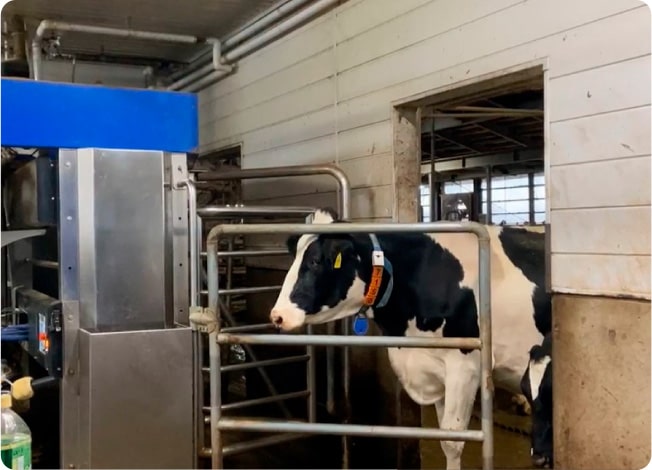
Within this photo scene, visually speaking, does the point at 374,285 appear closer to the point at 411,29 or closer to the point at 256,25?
the point at 411,29

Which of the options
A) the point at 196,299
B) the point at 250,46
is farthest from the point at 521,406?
the point at 250,46

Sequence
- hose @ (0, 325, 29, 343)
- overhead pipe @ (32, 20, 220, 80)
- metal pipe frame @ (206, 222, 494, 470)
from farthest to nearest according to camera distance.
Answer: overhead pipe @ (32, 20, 220, 80)
hose @ (0, 325, 29, 343)
metal pipe frame @ (206, 222, 494, 470)

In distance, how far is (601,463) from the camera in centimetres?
217

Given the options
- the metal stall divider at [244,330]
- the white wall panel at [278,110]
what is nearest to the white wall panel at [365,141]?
the white wall panel at [278,110]

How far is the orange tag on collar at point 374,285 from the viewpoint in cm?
239

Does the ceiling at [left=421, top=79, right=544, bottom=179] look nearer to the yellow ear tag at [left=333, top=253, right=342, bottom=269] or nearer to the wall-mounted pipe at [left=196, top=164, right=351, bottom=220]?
the wall-mounted pipe at [left=196, top=164, right=351, bottom=220]

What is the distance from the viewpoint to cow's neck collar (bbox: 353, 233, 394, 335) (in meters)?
2.37

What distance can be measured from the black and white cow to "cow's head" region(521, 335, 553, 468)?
0.17 feet

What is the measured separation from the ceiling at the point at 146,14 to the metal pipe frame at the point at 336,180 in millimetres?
1007

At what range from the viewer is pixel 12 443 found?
1.50 metres

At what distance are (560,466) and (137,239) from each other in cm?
155

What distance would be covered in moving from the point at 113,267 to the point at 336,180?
134 centimetres

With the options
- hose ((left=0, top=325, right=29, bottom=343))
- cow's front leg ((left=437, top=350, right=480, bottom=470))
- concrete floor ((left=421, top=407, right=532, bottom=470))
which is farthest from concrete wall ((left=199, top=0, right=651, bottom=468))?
hose ((left=0, top=325, right=29, bottom=343))

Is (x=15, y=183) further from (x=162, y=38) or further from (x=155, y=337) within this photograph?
(x=162, y=38)
